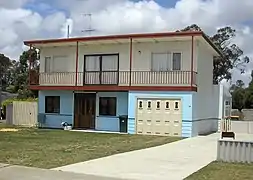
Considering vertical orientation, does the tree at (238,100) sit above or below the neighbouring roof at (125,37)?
below

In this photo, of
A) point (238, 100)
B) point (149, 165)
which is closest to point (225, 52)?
point (238, 100)

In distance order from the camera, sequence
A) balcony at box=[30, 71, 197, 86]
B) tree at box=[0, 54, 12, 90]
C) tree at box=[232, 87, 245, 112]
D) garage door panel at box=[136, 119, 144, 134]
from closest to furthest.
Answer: balcony at box=[30, 71, 197, 86], garage door panel at box=[136, 119, 144, 134], tree at box=[232, 87, 245, 112], tree at box=[0, 54, 12, 90]

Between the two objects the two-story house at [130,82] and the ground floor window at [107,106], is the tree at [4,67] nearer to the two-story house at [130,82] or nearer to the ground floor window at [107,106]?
the two-story house at [130,82]

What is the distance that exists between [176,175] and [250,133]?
60.7 ft

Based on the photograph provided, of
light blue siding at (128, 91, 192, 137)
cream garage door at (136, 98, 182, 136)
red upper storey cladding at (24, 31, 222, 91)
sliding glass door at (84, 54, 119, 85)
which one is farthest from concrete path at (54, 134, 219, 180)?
sliding glass door at (84, 54, 119, 85)

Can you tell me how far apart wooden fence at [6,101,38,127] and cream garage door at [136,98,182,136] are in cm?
860

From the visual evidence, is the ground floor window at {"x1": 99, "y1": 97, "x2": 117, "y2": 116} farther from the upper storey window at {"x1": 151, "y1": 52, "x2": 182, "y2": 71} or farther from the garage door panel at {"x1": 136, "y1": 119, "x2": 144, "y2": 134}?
the upper storey window at {"x1": 151, "y1": 52, "x2": 182, "y2": 71}

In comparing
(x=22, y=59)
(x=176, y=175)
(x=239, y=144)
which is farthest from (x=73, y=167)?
(x=22, y=59)

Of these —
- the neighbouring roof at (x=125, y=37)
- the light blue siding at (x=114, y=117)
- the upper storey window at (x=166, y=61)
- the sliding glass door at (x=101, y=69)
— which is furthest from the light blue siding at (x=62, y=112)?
the upper storey window at (x=166, y=61)

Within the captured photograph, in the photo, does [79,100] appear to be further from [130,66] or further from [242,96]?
[242,96]

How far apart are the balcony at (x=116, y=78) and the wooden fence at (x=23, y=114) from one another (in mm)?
1844

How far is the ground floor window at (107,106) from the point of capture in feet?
90.6

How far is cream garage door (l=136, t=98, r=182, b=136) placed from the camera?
2498cm

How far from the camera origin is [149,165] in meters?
12.4
